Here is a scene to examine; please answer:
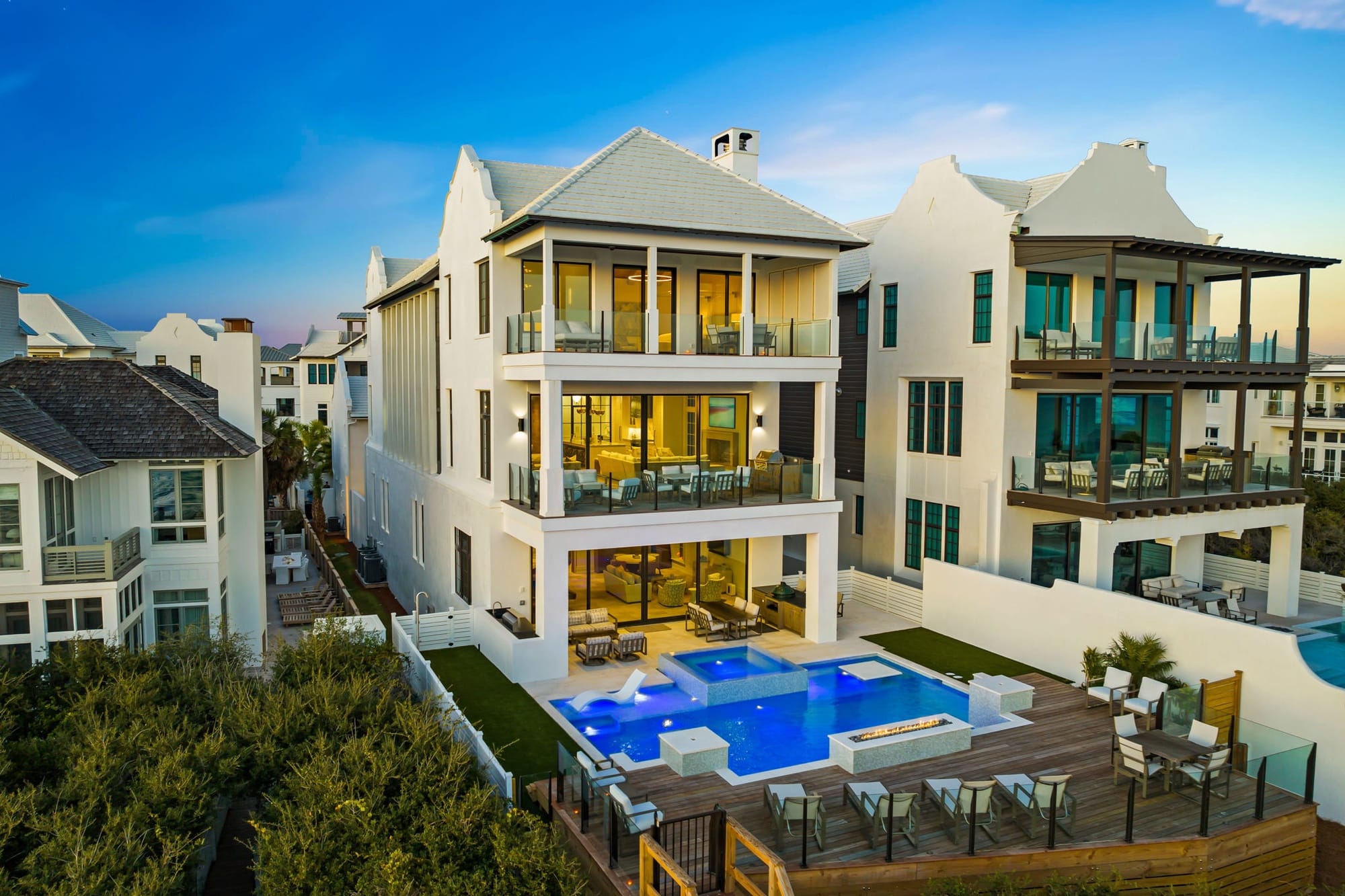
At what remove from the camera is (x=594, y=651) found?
58.5 feet

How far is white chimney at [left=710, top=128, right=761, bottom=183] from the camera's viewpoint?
940 inches

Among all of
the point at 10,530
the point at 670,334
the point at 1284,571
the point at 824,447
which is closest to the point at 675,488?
the point at 670,334

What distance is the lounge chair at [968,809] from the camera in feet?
35.1

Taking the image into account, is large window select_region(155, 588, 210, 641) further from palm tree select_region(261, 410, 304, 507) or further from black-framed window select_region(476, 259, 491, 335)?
palm tree select_region(261, 410, 304, 507)

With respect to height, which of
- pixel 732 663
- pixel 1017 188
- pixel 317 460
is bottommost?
pixel 732 663

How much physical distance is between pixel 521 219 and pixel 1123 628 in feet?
46.2

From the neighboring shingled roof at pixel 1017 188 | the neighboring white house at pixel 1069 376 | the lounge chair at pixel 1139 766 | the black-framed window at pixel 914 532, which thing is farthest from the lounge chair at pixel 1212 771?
the neighboring shingled roof at pixel 1017 188

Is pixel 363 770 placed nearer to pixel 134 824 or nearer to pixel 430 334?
pixel 134 824

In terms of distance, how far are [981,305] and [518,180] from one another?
11746mm

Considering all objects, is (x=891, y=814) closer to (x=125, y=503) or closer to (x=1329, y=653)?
(x=1329, y=653)

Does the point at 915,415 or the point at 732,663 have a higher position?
the point at 915,415

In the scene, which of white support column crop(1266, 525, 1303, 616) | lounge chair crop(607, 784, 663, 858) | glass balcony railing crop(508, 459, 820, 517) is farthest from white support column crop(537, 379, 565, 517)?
white support column crop(1266, 525, 1303, 616)

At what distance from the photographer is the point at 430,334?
81.4 ft

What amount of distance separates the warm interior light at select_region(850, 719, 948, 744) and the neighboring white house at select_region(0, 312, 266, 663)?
12.0m
